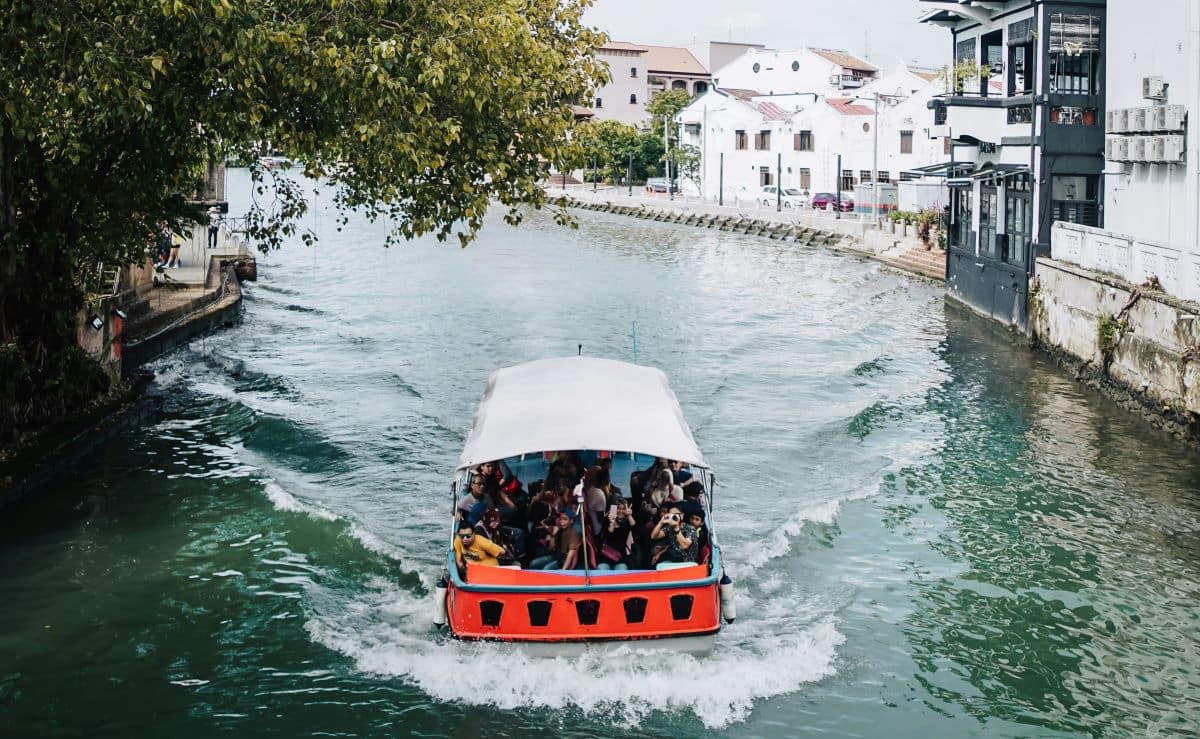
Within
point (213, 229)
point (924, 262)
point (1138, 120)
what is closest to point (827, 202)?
point (924, 262)

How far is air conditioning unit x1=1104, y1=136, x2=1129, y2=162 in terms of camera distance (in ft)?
99.2

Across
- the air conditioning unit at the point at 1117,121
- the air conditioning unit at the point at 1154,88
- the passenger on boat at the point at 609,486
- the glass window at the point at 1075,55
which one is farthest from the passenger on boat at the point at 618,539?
Answer: the glass window at the point at 1075,55

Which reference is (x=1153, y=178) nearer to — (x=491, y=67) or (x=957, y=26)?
(x=957, y=26)

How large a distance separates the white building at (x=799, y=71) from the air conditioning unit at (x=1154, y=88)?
217 ft

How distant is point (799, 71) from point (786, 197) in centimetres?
2542

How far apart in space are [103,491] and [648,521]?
10203 mm

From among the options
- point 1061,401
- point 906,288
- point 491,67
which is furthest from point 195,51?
point 906,288

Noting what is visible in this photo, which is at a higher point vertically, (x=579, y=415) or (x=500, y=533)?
(x=579, y=415)

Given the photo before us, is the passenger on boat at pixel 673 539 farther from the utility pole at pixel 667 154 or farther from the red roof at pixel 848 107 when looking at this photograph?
the utility pole at pixel 667 154

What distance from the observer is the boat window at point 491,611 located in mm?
13688

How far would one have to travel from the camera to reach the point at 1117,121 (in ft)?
100

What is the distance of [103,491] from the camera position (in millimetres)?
20641

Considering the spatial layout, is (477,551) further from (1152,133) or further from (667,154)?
(667,154)

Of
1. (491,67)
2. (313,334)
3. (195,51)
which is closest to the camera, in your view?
(195,51)
